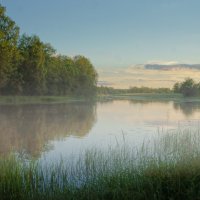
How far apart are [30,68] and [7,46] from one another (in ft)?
30.0

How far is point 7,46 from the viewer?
54.3m

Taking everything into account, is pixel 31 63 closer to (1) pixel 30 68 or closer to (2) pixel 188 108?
(1) pixel 30 68

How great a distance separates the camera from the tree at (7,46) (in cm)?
5362

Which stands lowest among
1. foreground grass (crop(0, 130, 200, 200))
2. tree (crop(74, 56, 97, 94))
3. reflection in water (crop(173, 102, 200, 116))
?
reflection in water (crop(173, 102, 200, 116))

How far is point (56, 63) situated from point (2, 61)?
24.2 metres

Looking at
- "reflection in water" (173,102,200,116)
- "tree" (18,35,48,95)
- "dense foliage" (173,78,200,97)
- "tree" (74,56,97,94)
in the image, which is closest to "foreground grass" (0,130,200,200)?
"reflection in water" (173,102,200,116)

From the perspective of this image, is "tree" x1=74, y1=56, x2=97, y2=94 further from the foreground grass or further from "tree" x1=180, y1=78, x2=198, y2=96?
the foreground grass

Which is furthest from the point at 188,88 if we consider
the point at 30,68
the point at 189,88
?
the point at 30,68

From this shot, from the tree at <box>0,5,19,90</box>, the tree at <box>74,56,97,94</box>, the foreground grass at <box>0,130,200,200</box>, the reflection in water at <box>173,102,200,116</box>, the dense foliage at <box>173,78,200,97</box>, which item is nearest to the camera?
the foreground grass at <box>0,130,200,200</box>

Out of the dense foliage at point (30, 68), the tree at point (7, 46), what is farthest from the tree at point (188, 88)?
the tree at point (7, 46)

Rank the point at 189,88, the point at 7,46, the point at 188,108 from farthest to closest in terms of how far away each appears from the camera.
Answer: the point at 189,88
the point at 7,46
the point at 188,108

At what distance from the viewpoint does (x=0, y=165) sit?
9.17 m

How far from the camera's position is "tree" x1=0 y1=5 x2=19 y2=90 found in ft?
176

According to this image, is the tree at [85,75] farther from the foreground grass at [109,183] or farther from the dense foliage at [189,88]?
the foreground grass at [109,183]
